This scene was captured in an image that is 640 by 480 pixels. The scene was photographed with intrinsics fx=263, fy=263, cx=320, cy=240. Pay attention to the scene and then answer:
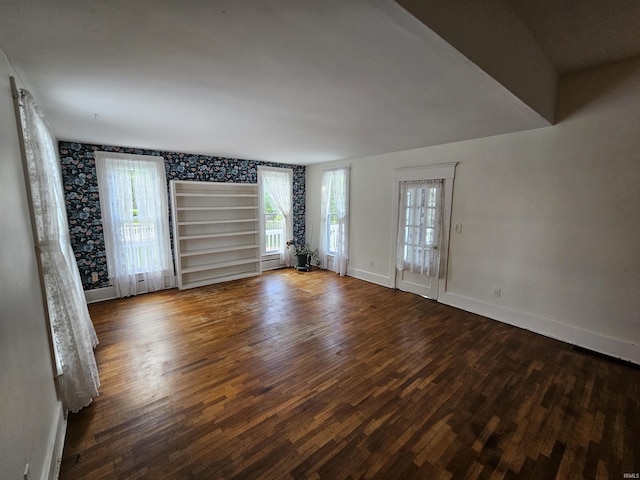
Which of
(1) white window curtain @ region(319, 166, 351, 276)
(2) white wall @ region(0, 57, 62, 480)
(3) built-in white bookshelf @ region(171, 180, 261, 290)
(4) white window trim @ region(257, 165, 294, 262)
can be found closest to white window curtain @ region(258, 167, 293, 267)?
(4) white window trim @ region(257, 165, 294, 262)

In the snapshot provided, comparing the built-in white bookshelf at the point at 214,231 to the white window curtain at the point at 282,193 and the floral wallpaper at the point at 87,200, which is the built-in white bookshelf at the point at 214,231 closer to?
the white window curtain at the point at 282,193

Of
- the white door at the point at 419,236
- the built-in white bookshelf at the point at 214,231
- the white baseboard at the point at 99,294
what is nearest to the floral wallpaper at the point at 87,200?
the white baseboard at the point at 99,294

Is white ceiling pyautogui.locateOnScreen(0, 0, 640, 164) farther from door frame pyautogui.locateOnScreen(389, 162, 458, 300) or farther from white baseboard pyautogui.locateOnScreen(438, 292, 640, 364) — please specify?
white baseboard pyautogui.locateOnScreen(438, 292, 640, 364)

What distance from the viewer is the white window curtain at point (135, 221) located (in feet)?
13.7

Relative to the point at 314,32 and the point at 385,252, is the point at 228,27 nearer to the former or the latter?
the point at 314,32

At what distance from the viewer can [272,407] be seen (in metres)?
2.01

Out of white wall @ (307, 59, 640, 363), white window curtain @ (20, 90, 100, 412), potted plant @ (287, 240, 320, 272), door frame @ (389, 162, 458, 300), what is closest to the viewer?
white window curtain @ (20, 90, 100, 412)

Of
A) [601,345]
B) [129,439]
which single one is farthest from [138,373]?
[601,345]

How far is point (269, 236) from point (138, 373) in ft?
13.0

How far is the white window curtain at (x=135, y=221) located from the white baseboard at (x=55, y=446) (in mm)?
2978

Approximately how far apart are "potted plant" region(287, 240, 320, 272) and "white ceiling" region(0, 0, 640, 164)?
10.6 feet

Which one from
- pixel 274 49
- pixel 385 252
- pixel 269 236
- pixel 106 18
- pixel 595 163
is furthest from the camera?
pixel 269 236

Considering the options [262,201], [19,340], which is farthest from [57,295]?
[262,201]

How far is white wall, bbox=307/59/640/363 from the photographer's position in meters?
2.55
